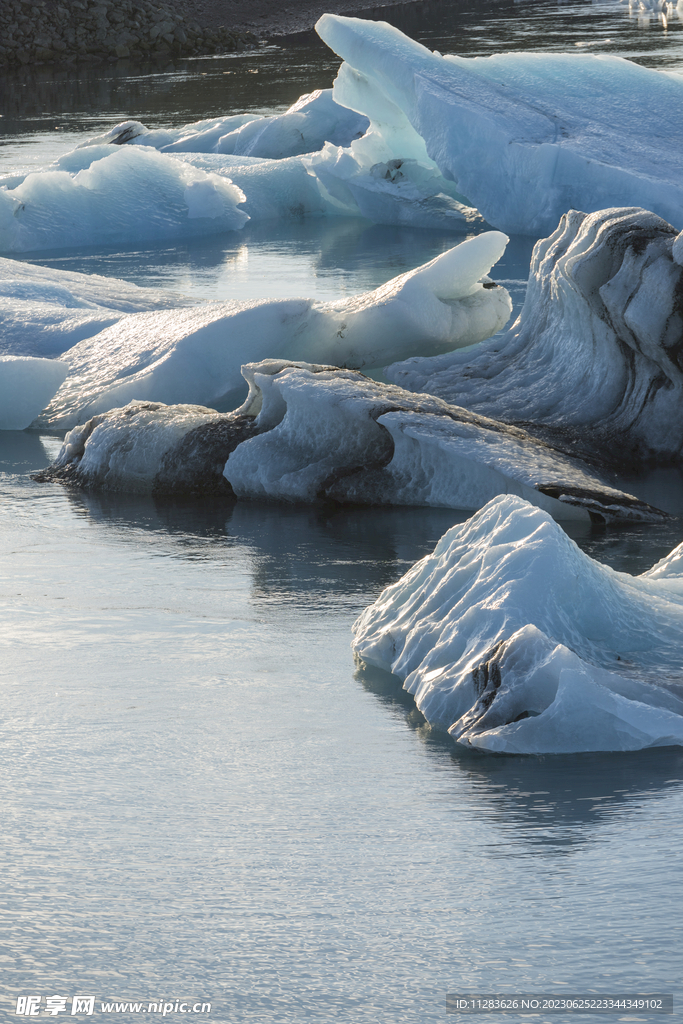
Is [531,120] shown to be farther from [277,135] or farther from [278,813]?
[278,813]

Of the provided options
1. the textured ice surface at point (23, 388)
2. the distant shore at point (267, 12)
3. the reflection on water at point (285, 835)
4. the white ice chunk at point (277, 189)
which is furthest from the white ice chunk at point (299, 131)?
the distant shore at point (267, 12)

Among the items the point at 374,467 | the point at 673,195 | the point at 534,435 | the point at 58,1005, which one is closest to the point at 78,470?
the point at 374,467

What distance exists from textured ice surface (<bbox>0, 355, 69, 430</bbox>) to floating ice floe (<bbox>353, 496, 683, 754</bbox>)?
10.3ft

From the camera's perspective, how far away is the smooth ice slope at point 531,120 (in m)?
8.03

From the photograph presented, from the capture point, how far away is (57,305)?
22.8 feet

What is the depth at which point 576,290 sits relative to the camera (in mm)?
5059

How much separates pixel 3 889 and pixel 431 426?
2.56 metres

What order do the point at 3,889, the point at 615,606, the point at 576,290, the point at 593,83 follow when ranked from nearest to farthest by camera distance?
the point at 3,889
the point at 615,606
the point at 576,290
the point at 593,83

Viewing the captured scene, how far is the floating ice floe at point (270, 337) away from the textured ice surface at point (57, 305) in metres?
0.30

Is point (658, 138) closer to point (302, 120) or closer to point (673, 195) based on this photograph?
point (673, 195)

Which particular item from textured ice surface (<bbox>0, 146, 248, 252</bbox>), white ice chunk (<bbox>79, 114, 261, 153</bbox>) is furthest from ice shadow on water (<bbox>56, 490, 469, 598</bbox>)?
white ice chunk (<bbox>79, 114, 261, 153</bbox>)

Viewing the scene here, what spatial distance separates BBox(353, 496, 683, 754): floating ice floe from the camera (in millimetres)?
2301

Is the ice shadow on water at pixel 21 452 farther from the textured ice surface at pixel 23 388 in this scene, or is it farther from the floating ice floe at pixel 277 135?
the floating ice floe at pixel 277 135

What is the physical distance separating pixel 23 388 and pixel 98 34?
77.0 feet
